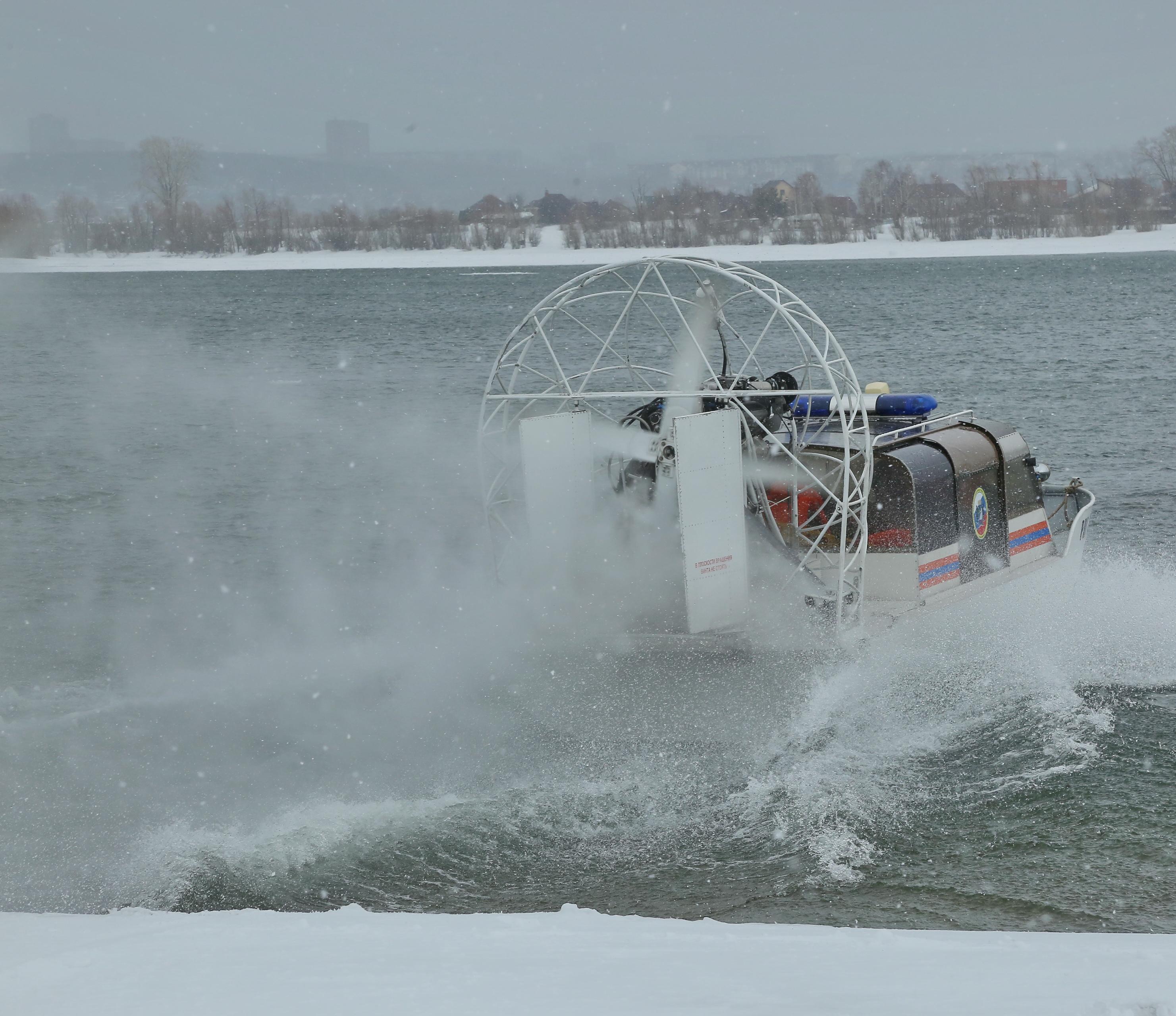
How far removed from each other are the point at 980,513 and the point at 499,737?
6.47 meters

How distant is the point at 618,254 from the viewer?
11025 cm

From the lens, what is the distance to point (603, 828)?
10.6 m

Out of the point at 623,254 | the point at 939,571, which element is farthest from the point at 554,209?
the point at 939,571

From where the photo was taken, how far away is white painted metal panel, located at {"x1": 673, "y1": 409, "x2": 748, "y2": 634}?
12.4 m

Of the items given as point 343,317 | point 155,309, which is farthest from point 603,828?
point 155,309

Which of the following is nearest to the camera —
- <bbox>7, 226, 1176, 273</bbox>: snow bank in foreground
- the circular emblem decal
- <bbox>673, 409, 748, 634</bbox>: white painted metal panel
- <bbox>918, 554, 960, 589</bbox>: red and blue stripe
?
<bbox>673, 409, 748, 634</bbox>: white painted metal panel

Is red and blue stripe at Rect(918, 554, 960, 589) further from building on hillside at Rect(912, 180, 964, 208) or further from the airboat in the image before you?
building on hillside at Rect(912, 180, 964, 208)

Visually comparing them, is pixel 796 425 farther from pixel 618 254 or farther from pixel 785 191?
pixel 785 191

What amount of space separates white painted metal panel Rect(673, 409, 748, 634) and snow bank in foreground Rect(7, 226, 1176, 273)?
91549mm

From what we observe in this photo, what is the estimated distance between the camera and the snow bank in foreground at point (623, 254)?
362ft

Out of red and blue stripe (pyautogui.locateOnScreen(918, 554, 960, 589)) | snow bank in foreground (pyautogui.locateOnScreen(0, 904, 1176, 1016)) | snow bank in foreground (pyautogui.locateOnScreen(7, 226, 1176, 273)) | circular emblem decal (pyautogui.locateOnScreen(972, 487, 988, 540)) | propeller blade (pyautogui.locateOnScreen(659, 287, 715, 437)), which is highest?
snow bank in foreground (pyautogui.locateOnScreen(7, 226, 1176, 273))

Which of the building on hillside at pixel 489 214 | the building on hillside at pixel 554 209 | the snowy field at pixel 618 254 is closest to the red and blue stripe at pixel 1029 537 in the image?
the snowy field at pixel 618 254

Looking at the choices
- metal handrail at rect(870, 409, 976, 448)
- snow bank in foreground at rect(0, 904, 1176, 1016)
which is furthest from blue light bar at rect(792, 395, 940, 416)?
snow bank in foreground at rect(0, 904, 1176, 1016)

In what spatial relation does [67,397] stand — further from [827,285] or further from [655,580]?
[827,285]
